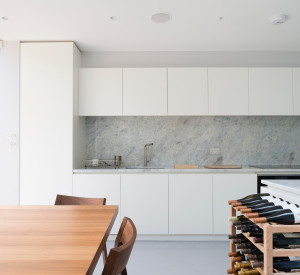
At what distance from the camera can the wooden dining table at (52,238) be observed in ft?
2.82

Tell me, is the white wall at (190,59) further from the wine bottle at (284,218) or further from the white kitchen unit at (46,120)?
the wine bottle at (284,218)

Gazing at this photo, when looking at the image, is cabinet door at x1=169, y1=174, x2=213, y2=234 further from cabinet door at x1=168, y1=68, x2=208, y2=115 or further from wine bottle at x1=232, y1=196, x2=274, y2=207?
wine bottle at x1=232, y1=196, x2=274, y2=207

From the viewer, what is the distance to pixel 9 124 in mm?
3320

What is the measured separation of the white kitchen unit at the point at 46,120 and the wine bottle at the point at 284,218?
2.54 meters

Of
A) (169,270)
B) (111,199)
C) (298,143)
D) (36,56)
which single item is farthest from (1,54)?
(298,143)

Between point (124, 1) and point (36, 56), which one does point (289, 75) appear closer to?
point (124, 1)

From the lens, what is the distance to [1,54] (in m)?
3.36

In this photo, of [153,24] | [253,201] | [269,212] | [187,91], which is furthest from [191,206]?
[153,24]

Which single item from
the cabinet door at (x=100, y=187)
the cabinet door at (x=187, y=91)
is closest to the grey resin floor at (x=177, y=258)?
the cabinet door at (x=100, y=187)

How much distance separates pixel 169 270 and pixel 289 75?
9.79 ft

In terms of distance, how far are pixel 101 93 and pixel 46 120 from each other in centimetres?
81

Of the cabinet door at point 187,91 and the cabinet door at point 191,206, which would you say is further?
the cabinet door at point 187,91

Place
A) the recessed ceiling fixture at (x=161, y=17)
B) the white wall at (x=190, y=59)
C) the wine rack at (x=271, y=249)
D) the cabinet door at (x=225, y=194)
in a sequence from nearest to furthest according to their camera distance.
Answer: the wine rack at (x=271, y=249) < the recessed ceiling fixture at (x=161, y=17) < the cabinet door at (x=225, y=194) < the white wall at (x=190, y=59)

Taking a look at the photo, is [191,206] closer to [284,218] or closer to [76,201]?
[76,201]
